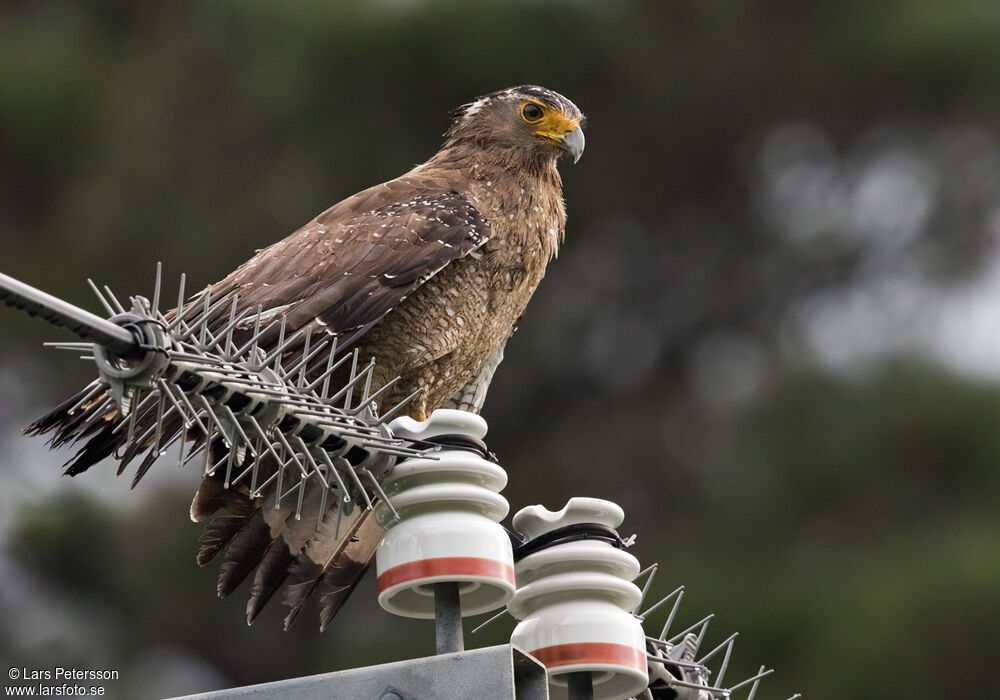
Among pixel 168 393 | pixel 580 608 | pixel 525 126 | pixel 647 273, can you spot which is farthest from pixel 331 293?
pixel 647 273

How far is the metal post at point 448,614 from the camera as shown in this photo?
2.11 metres

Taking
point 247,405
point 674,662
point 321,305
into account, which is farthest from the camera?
point 321,305

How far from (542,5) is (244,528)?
6.50 m

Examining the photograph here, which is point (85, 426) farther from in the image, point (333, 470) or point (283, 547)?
point (333, 470)

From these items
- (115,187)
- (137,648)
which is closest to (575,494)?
(137,648)

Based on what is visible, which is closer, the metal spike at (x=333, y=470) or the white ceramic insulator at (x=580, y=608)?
the metal spike at (x=333, y=470)

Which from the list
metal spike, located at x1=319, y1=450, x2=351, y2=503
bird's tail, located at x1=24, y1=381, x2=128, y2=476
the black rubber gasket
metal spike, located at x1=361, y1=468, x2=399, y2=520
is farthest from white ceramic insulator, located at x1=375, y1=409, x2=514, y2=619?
bird's tail, located at x1=24, y1=381, x2=128, y2=476

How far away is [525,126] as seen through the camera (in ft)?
14.4

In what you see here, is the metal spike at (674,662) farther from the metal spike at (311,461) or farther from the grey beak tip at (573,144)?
the grey beak tip at (573,144)

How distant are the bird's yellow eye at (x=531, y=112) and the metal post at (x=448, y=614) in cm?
249

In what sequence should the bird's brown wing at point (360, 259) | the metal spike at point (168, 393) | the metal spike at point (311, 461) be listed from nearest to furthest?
the metal spike at point (168, 393) < the metal spike at point (311, 461) < the bird's brown wing at point (360, 259)

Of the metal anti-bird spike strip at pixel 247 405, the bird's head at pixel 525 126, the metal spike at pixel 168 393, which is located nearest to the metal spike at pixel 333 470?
the metal anti-bird spike strip at pixel 247 405

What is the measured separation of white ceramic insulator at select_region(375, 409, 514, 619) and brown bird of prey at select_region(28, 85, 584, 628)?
595mm

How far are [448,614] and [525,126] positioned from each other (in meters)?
2.51
